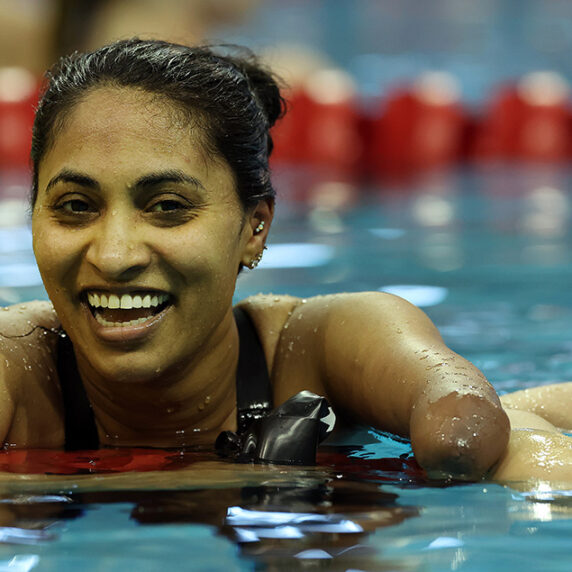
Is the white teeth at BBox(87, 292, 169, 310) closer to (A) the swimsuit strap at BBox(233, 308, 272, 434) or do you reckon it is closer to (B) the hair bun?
(A) the swimsuit strap at BBox(233, 308, 272, 434)

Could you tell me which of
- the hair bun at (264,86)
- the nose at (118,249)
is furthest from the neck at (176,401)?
the hair bun at (264,86)

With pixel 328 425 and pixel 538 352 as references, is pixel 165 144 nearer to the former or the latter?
pixel 328 425

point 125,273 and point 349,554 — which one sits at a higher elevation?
point 125,273

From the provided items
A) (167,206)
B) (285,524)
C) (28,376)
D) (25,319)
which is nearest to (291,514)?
(285,524)

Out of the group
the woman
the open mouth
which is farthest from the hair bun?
the open mouth

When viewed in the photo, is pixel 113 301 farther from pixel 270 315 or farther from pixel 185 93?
pixel 270 315

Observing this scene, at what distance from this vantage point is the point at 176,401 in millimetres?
2533

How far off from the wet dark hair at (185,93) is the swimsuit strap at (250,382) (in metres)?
0.39

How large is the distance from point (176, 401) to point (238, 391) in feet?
0.62

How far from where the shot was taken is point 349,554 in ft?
5.79

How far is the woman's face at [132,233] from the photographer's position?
2.23 meters

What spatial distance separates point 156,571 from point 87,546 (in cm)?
18

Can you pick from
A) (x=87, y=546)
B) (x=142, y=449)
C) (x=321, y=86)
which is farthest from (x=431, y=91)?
(x=87, y=546)

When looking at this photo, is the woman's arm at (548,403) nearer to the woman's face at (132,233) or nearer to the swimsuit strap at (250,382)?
the swimsuit strap at (250,382)
